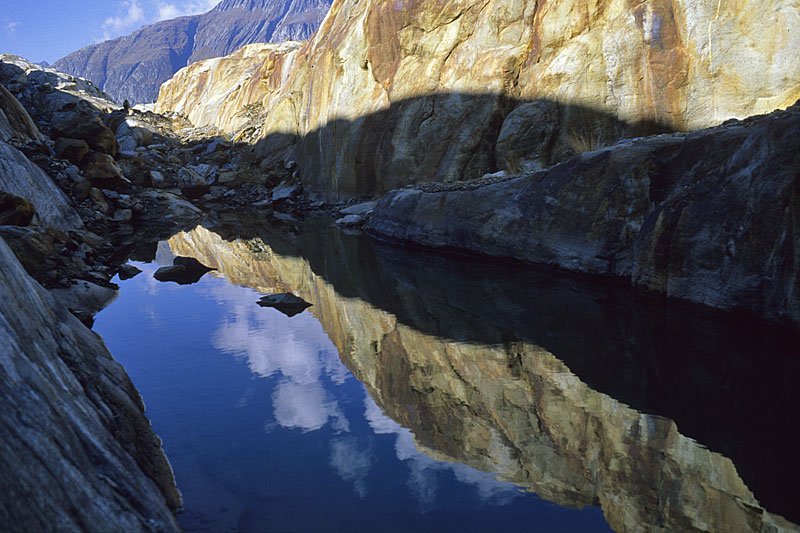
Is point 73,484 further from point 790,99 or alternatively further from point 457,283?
point 790,99

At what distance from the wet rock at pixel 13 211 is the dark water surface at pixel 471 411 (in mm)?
1725

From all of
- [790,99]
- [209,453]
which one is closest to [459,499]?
[209,453]

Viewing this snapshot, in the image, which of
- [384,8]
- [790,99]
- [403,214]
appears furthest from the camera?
[384,8]

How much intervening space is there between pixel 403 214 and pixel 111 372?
931 cm

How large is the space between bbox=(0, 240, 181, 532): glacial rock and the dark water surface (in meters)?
0.46

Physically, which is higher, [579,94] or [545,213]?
[579,94]

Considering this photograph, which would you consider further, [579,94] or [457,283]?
[579,94]

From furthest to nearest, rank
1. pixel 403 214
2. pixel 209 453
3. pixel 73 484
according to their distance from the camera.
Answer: pixel 403 214, pixel 209 453, pixel 73 484

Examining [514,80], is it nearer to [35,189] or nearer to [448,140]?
[448,140]

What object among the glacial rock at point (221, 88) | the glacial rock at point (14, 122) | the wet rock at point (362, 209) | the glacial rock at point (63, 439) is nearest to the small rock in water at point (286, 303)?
the glacial rock at point (63, 439)

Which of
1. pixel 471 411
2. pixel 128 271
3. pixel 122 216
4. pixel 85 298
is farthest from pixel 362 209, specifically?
pixel 471 411

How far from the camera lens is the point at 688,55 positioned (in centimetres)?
1073

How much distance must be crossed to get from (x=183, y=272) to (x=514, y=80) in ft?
33.4

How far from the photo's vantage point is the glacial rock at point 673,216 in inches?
209
